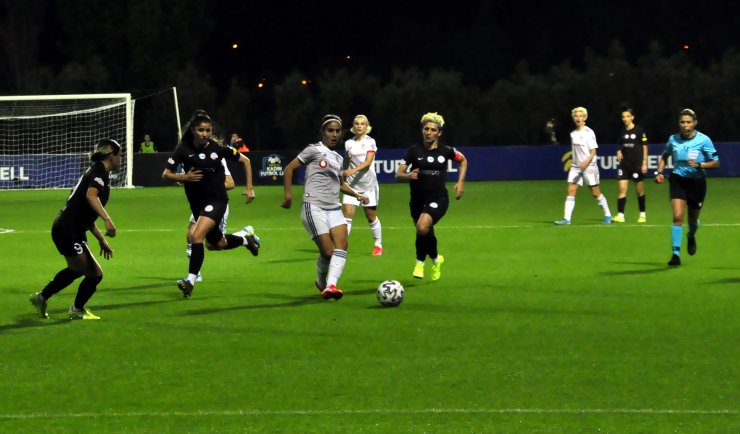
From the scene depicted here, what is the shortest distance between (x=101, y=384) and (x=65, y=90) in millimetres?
56628

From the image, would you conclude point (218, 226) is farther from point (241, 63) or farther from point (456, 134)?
point (241, 63)

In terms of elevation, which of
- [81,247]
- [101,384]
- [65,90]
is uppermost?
[65,90]

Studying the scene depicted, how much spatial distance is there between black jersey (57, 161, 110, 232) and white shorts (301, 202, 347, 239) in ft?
8.04

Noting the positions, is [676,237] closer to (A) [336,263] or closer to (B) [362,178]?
(B) [362,178]

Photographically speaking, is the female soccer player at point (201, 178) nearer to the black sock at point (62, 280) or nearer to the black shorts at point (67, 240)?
the black sock at point (62, 280)

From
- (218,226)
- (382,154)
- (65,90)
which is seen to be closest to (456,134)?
(382,154)

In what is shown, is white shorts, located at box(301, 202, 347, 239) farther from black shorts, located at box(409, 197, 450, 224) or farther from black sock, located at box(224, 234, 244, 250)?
black shorts, located at box(409, 197, 450, 224)

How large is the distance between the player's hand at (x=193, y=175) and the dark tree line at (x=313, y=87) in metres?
41.6

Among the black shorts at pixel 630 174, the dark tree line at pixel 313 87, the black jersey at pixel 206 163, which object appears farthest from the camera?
the dark tree line at pixel 313 87

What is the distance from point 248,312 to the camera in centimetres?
1281

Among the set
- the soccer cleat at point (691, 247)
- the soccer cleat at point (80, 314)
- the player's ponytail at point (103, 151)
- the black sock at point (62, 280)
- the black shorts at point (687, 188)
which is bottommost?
the soccer cleat at point (80, 314)

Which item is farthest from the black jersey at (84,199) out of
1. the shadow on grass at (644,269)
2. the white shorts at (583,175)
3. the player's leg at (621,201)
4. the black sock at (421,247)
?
the player's leg at (621,201)

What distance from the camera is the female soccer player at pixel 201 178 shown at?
45.5ft

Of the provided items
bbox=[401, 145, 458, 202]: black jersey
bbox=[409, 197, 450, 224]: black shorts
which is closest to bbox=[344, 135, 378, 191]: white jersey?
bbox=[409, 197, 450, 224]: black shorts
